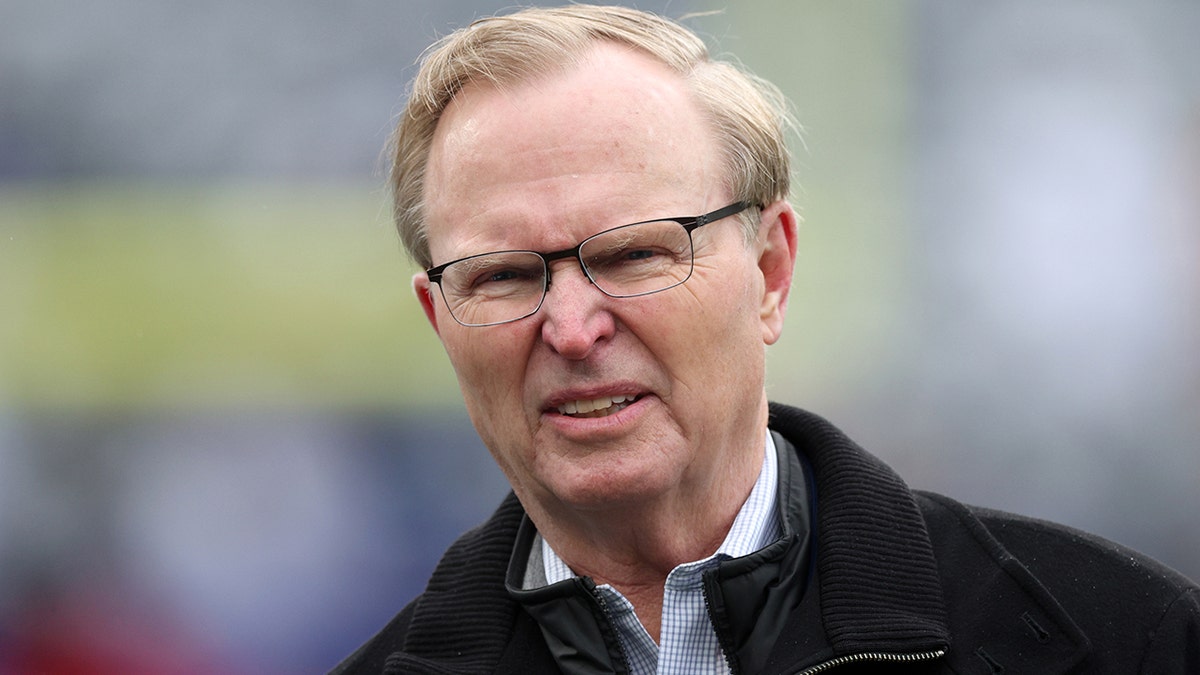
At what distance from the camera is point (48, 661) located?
13.8 feet

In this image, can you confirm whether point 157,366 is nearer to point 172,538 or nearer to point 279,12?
point 172,538

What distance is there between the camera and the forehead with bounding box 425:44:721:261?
2086 mm

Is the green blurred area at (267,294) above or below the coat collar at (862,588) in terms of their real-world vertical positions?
above

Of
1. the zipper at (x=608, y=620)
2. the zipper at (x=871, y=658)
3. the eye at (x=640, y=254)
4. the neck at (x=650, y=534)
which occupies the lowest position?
the zipper at (x=871, y=658)

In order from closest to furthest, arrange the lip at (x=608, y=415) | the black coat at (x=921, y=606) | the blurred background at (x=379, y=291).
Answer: the black coat at (x=921, y=606) < the lip at (x=608, y=415) < the blurred background at (x=379, y=291)

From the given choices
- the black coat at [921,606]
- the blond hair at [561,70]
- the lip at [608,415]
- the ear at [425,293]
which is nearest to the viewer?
the black coat at [921,606]

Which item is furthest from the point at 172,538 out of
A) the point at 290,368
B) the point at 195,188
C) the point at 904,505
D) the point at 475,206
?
the point at 904,505

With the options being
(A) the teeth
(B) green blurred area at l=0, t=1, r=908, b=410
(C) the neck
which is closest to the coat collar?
(C) the neck

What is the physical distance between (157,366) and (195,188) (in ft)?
2.05

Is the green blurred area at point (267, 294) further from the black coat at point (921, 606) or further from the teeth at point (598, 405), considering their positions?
the teeth at point (598, 405)

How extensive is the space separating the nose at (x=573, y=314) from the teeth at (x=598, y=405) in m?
0.08

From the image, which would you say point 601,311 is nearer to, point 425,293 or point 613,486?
point 613,486

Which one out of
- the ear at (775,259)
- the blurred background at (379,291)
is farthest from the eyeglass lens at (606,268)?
the blurred background at (379,291)

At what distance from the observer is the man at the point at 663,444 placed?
2006 mm
